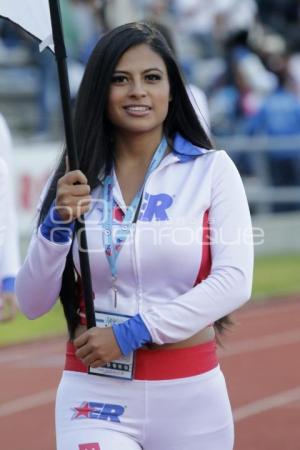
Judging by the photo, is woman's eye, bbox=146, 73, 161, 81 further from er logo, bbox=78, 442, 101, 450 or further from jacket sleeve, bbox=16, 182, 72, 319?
er logo, bbox=78, 442, 101, 450

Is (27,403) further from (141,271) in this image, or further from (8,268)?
(141,271)

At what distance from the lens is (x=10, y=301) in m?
6.45

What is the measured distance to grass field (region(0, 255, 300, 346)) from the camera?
36.0ft

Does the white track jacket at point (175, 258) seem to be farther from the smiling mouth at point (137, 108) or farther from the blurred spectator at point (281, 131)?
the blurred spectator at point (281, 131)

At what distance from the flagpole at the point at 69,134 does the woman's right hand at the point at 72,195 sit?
0.25ft

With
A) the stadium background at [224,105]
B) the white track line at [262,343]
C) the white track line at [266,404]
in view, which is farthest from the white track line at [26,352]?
the white track line at [266,404]

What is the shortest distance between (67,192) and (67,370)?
59 centimetres

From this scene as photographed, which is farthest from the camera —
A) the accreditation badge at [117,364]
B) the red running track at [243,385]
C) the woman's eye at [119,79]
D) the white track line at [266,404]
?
the white track line at [266,404]

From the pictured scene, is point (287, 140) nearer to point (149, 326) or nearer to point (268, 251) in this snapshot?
point (268, 251)

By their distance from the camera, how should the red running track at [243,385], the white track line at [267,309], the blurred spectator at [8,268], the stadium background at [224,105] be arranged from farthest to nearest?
1. the stadium background at [224,105]
2. the white track line at [267,309]
3. the red running track at [243,385]
4. the blurred spectator at [8,268]

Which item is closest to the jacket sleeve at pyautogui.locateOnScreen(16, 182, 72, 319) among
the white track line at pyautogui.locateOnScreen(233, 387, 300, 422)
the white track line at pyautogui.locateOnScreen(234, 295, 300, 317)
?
the white track line at pyautogui.locateOnScreen(233, 387, 300, 422)

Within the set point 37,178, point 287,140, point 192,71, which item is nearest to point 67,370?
point 37,178

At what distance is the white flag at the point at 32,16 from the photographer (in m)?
3.97

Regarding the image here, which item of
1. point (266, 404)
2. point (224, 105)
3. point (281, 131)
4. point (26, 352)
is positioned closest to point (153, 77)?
point (266, 404)
